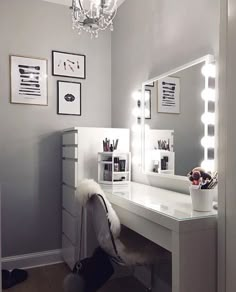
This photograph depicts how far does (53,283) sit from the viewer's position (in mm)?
2277

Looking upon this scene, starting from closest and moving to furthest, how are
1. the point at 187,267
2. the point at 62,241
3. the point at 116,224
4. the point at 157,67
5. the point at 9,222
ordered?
the point at 187,267
the point at 116,224
the point at 157,67
the point at 9,222
the point at 62,241

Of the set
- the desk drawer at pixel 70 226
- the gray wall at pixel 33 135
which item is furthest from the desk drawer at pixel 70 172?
the desk drawer at pixel 70 226

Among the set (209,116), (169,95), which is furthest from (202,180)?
(169,95)

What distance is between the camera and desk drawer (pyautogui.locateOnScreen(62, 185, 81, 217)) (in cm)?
233

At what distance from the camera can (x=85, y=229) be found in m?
2.27

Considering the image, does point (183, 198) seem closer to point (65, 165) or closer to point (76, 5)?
point (65, 165)

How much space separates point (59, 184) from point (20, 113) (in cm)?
79

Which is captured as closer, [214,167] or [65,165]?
[214,167]

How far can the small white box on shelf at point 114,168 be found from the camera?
2.28m

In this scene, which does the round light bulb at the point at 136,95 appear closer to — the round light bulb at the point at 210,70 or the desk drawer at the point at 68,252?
the round light bulb at the point at 210,70

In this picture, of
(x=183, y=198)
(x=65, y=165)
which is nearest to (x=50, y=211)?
(x=65, y=165)

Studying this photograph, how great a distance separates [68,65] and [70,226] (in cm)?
156

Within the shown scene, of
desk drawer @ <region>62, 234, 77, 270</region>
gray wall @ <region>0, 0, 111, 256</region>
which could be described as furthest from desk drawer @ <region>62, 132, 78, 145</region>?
desk drawer @ <region>62, 234, 77, 270</region>

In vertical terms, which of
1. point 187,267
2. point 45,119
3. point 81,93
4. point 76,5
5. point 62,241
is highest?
point 76,5
